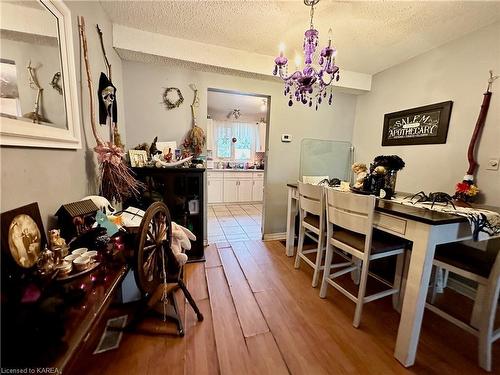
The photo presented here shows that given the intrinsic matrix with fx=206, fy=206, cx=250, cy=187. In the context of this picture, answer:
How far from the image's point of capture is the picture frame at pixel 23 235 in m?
0.69

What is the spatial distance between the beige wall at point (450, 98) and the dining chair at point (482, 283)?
75cm

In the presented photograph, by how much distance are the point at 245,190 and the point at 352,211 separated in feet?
11.9

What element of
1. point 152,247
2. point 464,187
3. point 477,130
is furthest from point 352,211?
point 477,130

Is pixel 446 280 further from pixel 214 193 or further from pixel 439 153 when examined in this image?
pixel 214 193

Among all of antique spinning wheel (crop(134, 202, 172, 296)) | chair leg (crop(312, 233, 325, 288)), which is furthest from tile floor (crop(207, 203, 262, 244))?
antique spinning wheel (crop(134, 202, 172, 296))

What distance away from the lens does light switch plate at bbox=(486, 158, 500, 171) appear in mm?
1666

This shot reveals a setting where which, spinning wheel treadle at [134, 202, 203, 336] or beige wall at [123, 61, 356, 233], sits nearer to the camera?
spinning wheel treadle at [134, 202, 203, 336]

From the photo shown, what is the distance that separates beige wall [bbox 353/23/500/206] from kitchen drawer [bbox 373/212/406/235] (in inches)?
46.4

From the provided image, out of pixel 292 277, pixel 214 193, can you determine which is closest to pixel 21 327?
pixel 292 277

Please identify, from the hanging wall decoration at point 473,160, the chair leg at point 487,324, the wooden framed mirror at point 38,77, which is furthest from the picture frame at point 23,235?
the hanging wall decoration at point 473,160

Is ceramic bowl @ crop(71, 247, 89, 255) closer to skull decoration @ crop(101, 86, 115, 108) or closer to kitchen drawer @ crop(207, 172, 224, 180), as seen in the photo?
skull decoration @ crop(101, 86, 115, 108)

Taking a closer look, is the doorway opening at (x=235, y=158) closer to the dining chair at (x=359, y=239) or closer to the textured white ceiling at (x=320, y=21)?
the textured white ceiling at (x=320, y=21)

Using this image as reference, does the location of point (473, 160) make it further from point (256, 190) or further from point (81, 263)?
point (256, 190)

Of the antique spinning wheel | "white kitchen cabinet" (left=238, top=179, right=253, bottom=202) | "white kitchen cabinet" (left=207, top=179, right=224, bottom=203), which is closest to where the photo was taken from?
the antique spinning wheel
